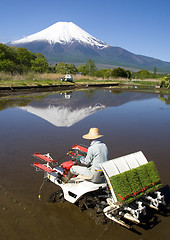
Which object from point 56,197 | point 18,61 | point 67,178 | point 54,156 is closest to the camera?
point 67,178

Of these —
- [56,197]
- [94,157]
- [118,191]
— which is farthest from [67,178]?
[118,191]

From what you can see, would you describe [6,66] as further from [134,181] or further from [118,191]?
[118,191]

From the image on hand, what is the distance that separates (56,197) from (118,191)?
173 centimetres

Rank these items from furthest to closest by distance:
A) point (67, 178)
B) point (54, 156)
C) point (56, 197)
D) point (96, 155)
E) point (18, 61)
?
point (18, 61)
point (54, 156)
point (56, 197)
point (67, 178)
point (96, 155)

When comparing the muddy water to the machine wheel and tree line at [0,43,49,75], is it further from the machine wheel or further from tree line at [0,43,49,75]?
tree line at [0,43,49,75]

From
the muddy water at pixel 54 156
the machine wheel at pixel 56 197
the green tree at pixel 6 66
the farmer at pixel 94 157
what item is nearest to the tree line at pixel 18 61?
the green tree at pixel 6 66

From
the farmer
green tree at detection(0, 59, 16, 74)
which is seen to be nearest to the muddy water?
the farmer

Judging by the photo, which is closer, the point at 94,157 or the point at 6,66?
the point at 94,157

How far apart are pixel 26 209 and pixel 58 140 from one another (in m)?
4.48

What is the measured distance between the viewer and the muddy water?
14.2 feet

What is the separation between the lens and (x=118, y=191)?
4230mm

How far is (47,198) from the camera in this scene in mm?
5238

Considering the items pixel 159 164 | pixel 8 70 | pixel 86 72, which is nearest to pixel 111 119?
pixel 159 164

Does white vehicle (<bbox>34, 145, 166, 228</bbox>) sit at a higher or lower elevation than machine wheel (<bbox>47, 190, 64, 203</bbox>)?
higher
